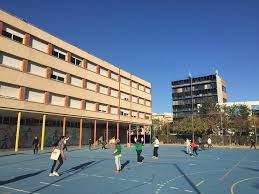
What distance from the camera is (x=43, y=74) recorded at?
1383 inches

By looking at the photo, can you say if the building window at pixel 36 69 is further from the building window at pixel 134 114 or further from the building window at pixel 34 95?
the building window at pixel 134 114

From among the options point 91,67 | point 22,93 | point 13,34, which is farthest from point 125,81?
point 13,34

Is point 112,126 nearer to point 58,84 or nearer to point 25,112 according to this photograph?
point 58,84

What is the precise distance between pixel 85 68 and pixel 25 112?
14.5 meters

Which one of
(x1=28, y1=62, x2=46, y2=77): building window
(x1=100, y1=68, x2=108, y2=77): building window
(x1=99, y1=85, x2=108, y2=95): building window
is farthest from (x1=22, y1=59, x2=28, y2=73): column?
(x1=100, y1=68, x2=108, y2=77): building window

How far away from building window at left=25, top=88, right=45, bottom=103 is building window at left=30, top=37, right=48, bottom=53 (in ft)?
19.2

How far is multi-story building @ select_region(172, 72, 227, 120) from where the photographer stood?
104m

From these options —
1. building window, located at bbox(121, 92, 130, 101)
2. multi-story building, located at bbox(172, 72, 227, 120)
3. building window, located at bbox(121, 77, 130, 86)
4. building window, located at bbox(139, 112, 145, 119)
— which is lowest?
building window, located at bbox(139, 112, 145, 119)

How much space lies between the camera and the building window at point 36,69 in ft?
108

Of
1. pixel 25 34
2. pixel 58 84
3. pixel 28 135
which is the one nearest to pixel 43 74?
pixel 58 84

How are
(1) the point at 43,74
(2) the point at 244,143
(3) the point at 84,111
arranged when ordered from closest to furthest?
(1) the point at 43,74 < (3) the point at 84,111 < (2) the point at 244,143

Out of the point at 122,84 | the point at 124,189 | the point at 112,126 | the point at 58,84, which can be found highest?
the point at 122,84

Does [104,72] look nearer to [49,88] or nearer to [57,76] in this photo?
[57,76]

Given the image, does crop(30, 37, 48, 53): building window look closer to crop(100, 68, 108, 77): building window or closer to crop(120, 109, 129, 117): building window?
crop(100, 68, 108, 77): building window
